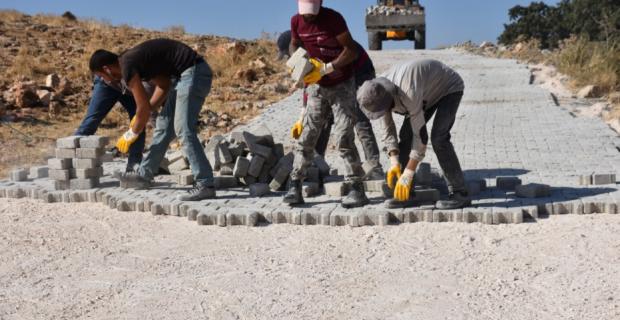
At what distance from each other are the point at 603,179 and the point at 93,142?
14.8ft

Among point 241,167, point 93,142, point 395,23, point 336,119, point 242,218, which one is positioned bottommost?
point 242,218

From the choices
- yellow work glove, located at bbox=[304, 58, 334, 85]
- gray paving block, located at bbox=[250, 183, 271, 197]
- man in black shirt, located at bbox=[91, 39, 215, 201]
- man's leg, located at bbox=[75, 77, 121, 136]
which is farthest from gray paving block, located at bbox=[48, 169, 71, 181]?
yellow work glove, located at bbox=[304, 58, 334, 85]

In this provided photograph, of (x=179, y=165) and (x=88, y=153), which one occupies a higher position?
(x=88, y=153)

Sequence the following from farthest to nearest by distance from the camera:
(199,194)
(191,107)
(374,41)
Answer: (374,41) → (199,194) → (191,107)

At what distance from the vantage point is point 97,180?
7.11 m

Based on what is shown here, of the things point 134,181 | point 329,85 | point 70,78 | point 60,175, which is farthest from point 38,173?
point 70,78

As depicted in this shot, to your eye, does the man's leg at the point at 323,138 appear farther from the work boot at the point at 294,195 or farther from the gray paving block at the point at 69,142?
the gray paving block at the point at 69,142

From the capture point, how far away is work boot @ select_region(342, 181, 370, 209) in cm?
577

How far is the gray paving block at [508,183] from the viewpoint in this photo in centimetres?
618

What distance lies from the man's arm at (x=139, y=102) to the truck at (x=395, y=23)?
733 inches

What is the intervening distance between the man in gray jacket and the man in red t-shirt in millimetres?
382

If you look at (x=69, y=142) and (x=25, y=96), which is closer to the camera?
(x=69, y=142)

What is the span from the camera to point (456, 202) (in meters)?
5.55

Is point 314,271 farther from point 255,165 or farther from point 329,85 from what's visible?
point 255,165
